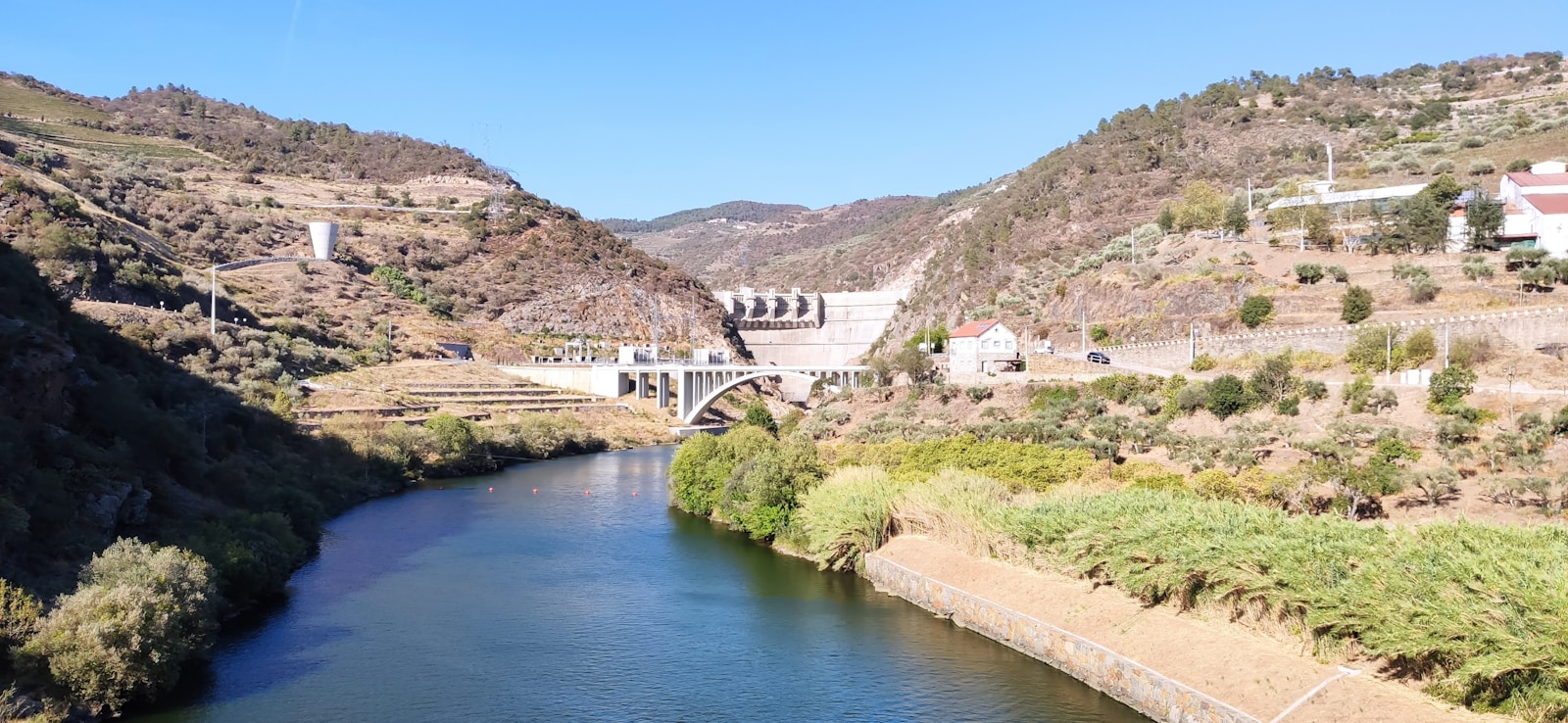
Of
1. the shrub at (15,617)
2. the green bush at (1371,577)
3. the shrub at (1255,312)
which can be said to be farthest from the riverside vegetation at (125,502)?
the shrub at (1255,312)

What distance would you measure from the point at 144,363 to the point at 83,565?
21848mm

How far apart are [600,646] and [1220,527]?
11272 mm

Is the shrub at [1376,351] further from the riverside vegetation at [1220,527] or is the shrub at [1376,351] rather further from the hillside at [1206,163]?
the hillside at [1206,163]

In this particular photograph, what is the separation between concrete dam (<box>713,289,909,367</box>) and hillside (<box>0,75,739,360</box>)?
569 cm

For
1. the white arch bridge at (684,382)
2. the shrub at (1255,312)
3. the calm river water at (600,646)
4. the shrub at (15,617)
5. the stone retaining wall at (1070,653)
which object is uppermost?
the shrub at (1255,312)

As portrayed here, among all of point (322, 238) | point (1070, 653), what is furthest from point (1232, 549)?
point (322, 238)

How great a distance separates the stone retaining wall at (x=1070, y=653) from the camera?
16.1 m

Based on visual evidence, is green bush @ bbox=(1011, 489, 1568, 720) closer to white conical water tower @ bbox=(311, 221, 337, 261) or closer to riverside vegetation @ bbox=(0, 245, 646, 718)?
riverside vegetation @ bbox=(0, 245, 646, 718)

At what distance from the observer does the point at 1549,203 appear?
4347cm

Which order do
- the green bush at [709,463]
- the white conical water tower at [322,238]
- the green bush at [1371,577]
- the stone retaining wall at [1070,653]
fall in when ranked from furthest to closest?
the white conical water tower at [322,238]
the green bush at [709,463]
the stone retaining wall at [1070,653]
the green bush at [1371,577]

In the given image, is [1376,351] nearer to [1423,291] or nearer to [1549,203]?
[1423,291]

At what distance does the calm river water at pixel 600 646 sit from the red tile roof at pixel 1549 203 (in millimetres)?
33456

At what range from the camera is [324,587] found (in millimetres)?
25562

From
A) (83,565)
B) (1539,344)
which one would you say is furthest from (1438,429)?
(83,565)
